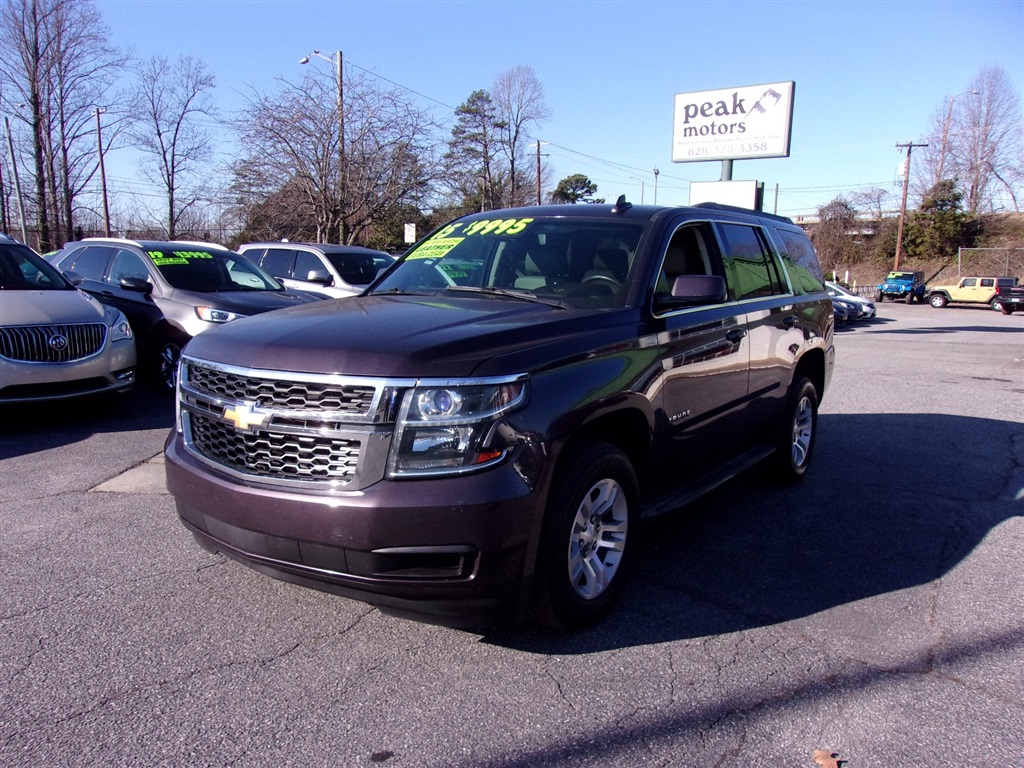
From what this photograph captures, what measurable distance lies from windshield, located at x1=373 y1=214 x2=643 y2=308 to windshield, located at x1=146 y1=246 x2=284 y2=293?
209 inches

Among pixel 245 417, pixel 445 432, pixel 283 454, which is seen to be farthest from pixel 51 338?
pixel 445 432

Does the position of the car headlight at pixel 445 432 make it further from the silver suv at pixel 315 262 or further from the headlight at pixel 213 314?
the silver suv at pixel 315 262

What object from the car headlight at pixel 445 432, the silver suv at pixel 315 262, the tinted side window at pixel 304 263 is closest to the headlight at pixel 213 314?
the silver suv at pixel 315 262

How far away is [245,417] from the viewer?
9.78 feet

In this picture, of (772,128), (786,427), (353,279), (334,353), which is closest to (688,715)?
(334,353)

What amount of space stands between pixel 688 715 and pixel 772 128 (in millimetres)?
23107

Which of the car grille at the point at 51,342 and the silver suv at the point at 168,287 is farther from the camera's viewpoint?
the silver suv at the point at 168,287

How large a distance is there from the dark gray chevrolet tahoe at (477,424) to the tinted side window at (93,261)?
276 inches

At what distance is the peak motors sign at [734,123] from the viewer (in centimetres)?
2256

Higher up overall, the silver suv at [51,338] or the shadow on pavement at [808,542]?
the silver suv at [51,338]

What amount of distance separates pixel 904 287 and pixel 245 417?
47.5m

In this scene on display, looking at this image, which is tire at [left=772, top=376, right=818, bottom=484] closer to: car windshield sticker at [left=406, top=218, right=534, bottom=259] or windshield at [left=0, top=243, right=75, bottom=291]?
car windshield sticker at [left=406, top=218, right=534, bottom=259]

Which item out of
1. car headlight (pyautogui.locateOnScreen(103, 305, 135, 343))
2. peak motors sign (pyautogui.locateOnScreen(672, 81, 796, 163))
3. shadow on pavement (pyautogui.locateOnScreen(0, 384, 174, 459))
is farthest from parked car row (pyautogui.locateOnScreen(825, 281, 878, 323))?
car headlight (pyautogui.locateOnScreen(103, 305, 135, 343))

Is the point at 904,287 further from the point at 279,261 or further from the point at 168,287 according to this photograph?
the point at 168,287
